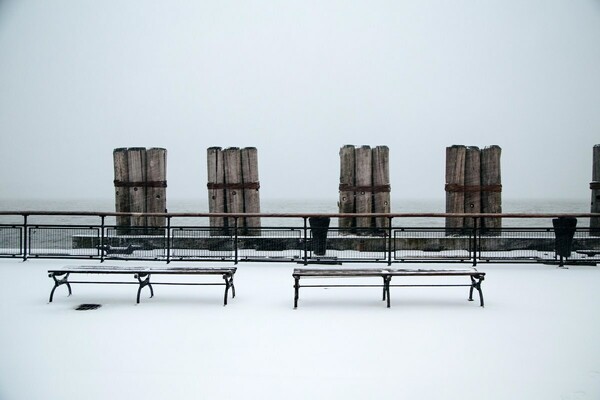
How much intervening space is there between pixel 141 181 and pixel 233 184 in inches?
87.0

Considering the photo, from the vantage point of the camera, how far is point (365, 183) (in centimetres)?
1072

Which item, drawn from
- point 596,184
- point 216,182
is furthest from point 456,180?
point 216,182

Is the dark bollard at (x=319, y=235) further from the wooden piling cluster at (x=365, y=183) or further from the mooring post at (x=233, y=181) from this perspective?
the mooring post at (x=233, y=181)

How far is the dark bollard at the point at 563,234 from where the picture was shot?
913cm

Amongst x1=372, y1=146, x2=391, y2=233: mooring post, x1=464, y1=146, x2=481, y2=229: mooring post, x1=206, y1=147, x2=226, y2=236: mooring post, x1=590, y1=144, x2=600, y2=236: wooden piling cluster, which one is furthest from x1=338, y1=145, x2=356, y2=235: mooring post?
x1=590, y1=144, x2=600, y2=236: wooden piling cluster

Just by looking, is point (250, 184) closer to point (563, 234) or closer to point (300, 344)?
point (300, 344)

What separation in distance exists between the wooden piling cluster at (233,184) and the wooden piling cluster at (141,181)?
119 cm

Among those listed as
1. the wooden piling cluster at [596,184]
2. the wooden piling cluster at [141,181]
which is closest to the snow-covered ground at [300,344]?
the wooden piling cluster at [141,181]

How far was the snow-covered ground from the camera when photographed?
365 cm

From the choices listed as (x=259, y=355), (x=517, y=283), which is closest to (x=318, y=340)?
(x=259, y=355)

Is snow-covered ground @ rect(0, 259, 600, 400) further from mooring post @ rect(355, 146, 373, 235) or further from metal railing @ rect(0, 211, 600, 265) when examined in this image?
mooring post @ rect(355, 146, 373, 235)

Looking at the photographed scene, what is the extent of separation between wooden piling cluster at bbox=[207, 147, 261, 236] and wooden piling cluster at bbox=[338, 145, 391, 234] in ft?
6.92

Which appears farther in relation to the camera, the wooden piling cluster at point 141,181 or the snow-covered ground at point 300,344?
the wooden piling cluster at point 141,181

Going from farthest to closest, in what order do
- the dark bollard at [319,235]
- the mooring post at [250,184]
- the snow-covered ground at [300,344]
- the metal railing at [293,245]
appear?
the mooring post at [250,184] < the dark bollard at [319,235] < the metal railing at [293,245] < the snow-covered ground at [300,344]
